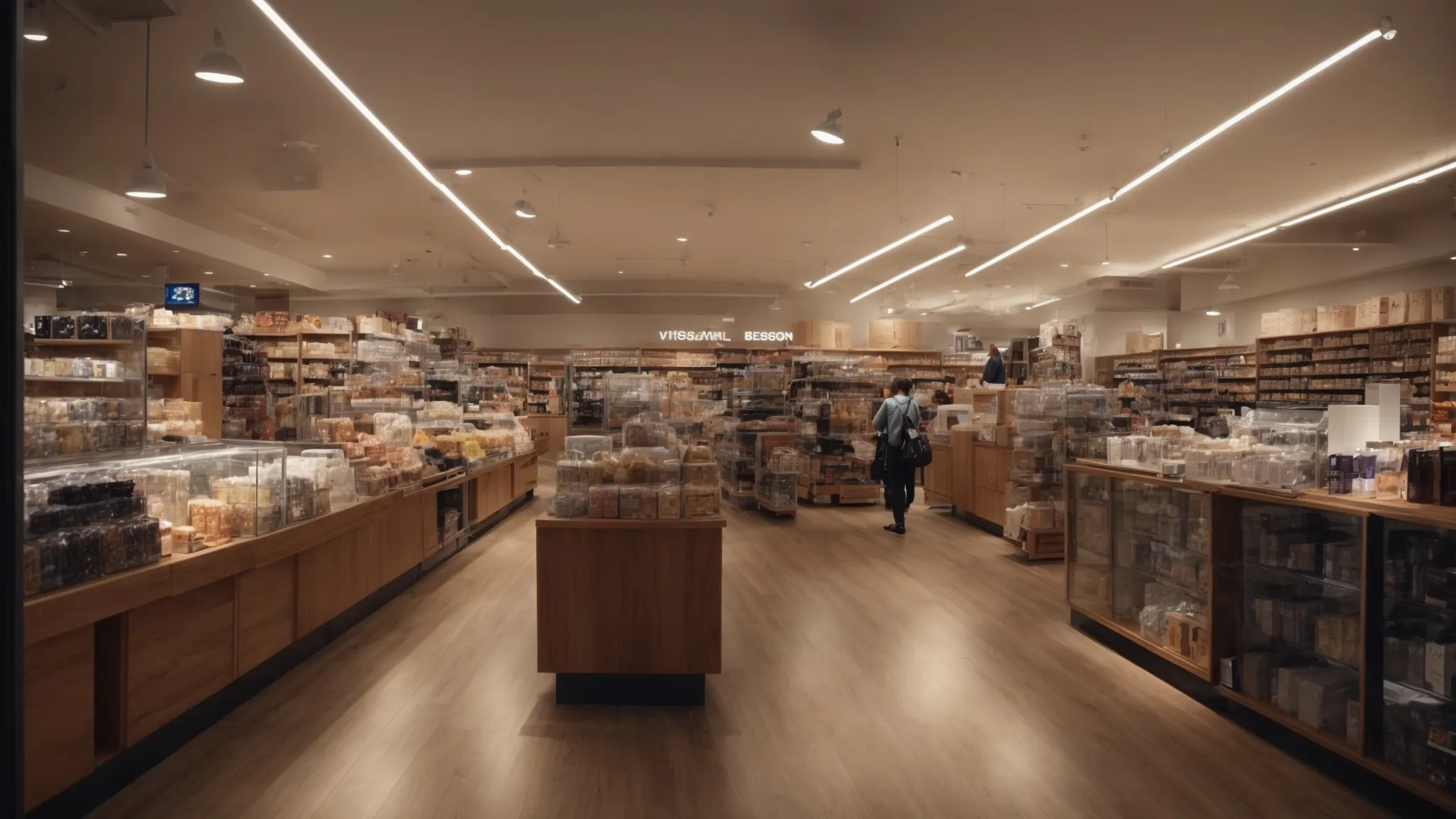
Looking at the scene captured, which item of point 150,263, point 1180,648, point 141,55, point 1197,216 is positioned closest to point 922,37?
point 1180,648

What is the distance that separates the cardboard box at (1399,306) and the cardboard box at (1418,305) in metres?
0.01

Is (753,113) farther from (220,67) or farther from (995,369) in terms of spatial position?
(995,369)

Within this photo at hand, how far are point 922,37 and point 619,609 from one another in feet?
14.6

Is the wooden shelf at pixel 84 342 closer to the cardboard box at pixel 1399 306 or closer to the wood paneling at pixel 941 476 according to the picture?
the wood paneling at pixel 941 476

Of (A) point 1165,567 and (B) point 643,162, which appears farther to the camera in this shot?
(B) point 643,162

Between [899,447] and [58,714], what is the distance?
740cm

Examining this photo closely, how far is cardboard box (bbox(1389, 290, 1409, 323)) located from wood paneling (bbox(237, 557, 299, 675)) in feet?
41.6

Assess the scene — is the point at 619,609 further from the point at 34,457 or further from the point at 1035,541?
the point at 1035,541

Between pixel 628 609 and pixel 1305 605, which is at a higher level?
pixel 1305 605

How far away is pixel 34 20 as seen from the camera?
476 cm

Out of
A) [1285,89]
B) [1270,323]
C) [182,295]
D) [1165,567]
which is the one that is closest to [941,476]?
[1165,567]

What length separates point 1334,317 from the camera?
424 inches

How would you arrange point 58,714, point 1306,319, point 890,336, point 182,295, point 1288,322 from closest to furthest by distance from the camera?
point 58,714, point 182,295, point 1306,319, point 1288,322, point 890,336

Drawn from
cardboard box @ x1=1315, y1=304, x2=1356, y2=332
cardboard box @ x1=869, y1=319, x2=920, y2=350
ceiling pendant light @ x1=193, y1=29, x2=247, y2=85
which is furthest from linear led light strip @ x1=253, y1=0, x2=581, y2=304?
cardboard box @ x1=1315, y1=304, x2=1356, y2=332
